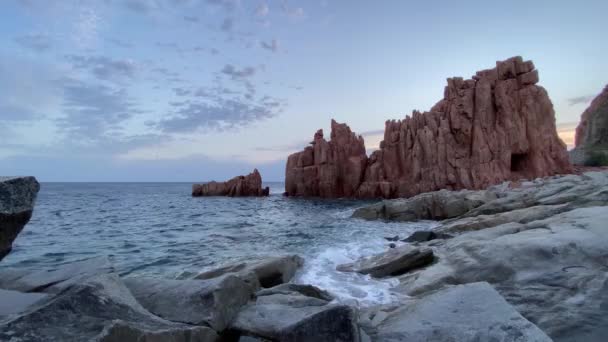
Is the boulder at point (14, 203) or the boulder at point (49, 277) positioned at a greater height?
the boulder at point (14, 203)

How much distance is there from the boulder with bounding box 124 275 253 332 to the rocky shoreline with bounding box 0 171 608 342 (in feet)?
0.07

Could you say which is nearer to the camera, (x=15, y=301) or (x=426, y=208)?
(x=15, y=301)

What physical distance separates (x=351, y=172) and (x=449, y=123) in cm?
2387

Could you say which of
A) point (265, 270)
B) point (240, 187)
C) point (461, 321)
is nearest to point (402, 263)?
point (265, 270)

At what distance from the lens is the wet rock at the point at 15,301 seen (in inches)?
203

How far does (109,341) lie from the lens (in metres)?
3.82

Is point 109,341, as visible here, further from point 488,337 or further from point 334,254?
point 334,254

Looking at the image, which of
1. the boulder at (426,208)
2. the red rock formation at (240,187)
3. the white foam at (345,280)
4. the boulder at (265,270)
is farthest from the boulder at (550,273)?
the red rock formation at (240,187)

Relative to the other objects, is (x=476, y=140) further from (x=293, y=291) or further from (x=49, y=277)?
(x=49, y=277)

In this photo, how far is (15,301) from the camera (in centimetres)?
572

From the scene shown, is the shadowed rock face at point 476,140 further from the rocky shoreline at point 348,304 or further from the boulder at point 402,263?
the rocky shoreline at point 348,304

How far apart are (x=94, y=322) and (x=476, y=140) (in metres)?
68.9

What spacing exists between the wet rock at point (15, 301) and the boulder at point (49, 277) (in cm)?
76

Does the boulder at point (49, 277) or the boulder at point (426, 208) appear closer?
the boulder at point (49, 277)
